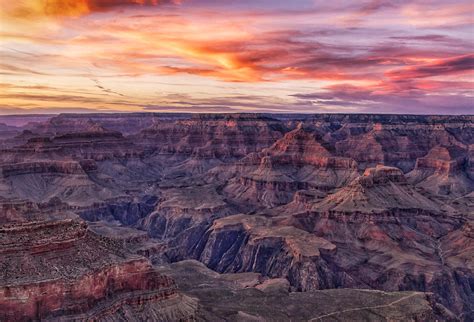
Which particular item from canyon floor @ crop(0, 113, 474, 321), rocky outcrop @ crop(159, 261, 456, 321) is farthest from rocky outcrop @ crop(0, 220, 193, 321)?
rocky outcrop @ crop(159, 261, 456, 321)

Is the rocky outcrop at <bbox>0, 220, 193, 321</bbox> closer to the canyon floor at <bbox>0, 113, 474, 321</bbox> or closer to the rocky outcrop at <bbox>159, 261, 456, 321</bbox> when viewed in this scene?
the canyon floor at <bbox>0, 113, 474, 321</bbox>

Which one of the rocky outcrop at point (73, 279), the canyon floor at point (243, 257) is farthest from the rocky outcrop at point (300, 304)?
the rocky outcrop at point (73, 279)

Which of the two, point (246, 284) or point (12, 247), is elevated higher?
point (12, 247)

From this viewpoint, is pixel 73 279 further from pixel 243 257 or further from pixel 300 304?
pixel 243 257

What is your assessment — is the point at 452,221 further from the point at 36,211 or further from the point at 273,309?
the point at 36,211

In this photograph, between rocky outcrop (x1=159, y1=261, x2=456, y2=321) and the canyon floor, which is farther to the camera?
rocky outcrop (x1=159, y1=261, x2=456, y2=321)

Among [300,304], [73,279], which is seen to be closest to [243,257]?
[300,304]

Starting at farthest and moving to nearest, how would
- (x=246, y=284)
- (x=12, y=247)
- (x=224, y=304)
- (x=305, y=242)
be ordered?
(x=305, y=242)
(x=246, y=284)
(x=224, y=304)
(x=12, y=247)

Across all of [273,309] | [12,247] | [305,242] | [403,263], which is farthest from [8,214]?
[403,263]
